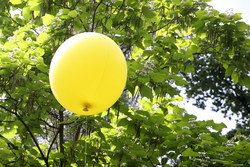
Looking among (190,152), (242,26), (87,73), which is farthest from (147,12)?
(87,73)

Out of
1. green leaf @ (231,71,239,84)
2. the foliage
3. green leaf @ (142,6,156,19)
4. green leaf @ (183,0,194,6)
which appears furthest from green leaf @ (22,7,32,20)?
green leaf @ (231,71,239,84)

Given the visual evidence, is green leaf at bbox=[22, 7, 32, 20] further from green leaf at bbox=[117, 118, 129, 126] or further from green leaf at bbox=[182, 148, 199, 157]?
green leaf at bbox=[182, 148, 199, 157]

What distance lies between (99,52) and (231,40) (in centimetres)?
243

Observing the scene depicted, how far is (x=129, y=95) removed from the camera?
3227 millimetres

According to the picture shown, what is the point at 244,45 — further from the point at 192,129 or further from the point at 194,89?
the point at 194,89

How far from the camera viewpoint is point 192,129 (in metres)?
3.07

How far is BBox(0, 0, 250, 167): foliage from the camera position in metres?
2.78

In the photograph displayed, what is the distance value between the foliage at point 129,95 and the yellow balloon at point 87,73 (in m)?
1.26

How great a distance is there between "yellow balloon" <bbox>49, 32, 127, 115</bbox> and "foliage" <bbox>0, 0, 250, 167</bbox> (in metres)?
1.26

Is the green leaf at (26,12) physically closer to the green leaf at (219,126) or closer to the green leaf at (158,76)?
the green leaf at (158,76)

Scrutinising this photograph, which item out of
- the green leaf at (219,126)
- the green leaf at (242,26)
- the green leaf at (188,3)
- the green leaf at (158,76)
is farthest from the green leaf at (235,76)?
the green leaf at (158,76)

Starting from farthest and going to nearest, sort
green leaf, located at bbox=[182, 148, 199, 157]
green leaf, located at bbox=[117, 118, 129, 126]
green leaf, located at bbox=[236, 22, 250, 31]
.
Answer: green leaf, located at bbox=[236, 22, 250, 31], green leaf, located at bbox=[117, 118, 129, 126], green leaf, located at bbox=[182, 148, 199, 157]

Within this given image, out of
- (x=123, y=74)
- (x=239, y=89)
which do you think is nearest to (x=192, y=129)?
(x=123, y=74)

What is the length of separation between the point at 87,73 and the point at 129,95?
1.92m
